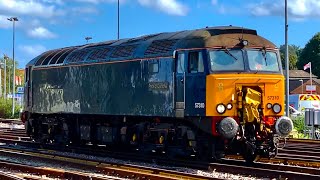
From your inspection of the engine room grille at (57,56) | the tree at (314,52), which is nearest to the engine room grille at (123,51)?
the engine room grille at (57,56)

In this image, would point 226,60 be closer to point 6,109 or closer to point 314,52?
point 6,109

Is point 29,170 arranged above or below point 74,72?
below

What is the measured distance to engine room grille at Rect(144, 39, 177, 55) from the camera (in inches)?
625

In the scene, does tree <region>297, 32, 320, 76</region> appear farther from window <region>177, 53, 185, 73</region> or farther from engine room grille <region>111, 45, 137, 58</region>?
window <region>177, 53, 185, 73</region>

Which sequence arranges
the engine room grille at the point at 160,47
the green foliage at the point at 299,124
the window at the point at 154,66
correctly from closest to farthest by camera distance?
the engine room grille at the point at 160,47 < the window at the point at 154,66 < the green foliage at the point at 299,124

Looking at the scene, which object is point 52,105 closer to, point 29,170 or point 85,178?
point 29,170

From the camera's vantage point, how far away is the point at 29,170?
Result: 14.2 meters

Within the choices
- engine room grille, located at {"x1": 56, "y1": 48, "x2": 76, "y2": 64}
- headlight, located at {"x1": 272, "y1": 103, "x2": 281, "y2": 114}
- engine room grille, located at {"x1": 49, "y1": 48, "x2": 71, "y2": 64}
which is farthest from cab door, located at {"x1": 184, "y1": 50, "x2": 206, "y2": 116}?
engine room grille, located at {"x1": 49, "y1": 48, "x2": 71, "y2": 64}

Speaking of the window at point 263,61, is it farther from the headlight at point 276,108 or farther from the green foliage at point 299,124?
the green foliage at point 299,124

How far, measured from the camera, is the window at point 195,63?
14719 millimetres

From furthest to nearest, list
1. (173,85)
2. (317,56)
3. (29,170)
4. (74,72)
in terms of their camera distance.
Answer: (317,56) < (74,72) < (173,85) < (29,170)

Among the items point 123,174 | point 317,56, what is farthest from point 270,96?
point 317,56

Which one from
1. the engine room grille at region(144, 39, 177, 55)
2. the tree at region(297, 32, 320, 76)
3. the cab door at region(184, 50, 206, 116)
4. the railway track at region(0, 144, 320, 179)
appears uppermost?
the tree at region(297, 32, 320, 76)

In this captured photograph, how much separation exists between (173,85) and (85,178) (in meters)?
4.31
